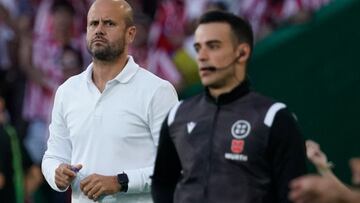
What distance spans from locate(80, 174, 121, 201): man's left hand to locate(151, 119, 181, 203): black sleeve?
2.43 feet

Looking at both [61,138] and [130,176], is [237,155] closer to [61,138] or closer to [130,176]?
[130,176]

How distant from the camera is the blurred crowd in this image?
13.2 m

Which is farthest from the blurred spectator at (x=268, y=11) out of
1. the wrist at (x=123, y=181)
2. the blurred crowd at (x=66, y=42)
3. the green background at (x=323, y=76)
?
the wrist at (x=123, y=181)

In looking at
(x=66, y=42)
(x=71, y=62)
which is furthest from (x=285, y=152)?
(x=66, y=42)

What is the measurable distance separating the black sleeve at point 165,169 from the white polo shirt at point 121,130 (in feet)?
2.60

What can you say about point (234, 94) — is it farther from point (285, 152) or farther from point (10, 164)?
point (10, 164)

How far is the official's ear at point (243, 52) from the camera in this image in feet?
20.6

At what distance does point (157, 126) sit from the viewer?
7355mm

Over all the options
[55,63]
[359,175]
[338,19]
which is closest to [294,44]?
[338,19]

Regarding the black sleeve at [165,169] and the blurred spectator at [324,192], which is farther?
the black sleeve at [165,169]

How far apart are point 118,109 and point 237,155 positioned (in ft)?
4.77

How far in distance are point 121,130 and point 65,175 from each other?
0.40 metres

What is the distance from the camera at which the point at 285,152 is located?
6043 mm

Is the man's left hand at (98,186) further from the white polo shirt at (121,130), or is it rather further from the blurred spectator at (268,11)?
the blurred spectator at (268,11)
